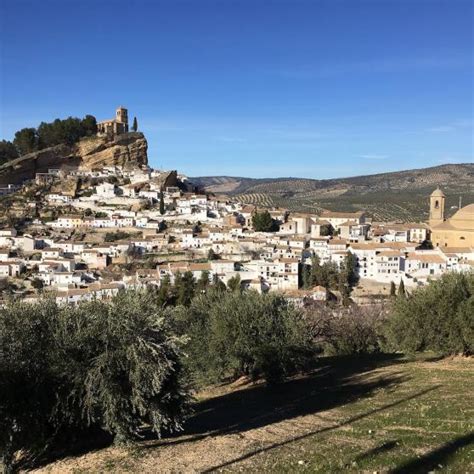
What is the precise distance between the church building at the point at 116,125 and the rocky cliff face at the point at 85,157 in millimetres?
2448

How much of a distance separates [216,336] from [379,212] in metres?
103

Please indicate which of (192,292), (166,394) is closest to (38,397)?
(166,394)

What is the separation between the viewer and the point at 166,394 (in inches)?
480

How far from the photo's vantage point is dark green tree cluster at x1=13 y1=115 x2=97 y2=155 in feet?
298

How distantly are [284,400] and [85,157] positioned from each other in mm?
80786

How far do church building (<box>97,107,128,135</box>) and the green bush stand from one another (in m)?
78.9

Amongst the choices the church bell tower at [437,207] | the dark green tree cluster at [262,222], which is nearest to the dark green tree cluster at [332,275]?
the dark green tree cluster at [262,222]

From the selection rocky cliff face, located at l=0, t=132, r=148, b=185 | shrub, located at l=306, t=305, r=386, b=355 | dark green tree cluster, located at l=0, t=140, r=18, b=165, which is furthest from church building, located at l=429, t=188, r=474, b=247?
dark green tree cluster, located at l=0, t=140, r=18, b=165

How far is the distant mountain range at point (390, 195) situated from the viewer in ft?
394

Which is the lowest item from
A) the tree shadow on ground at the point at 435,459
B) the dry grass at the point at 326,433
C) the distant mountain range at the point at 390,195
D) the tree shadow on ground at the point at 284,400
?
the tree shadow on ground at the point at 284,400

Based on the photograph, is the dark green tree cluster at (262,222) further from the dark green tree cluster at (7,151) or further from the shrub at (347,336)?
the dark green tree cluster at (7,151)

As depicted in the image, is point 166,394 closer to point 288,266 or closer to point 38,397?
point 38,397

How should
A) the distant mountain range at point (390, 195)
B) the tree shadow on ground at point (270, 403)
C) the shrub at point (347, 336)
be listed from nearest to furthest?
the tree shadow on ground at point (270, 403)
the shrub at point (347, 336)
the distant mountain range at point (390, 195)

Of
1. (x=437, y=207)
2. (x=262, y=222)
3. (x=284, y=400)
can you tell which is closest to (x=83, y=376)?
(x=284, y=400)
